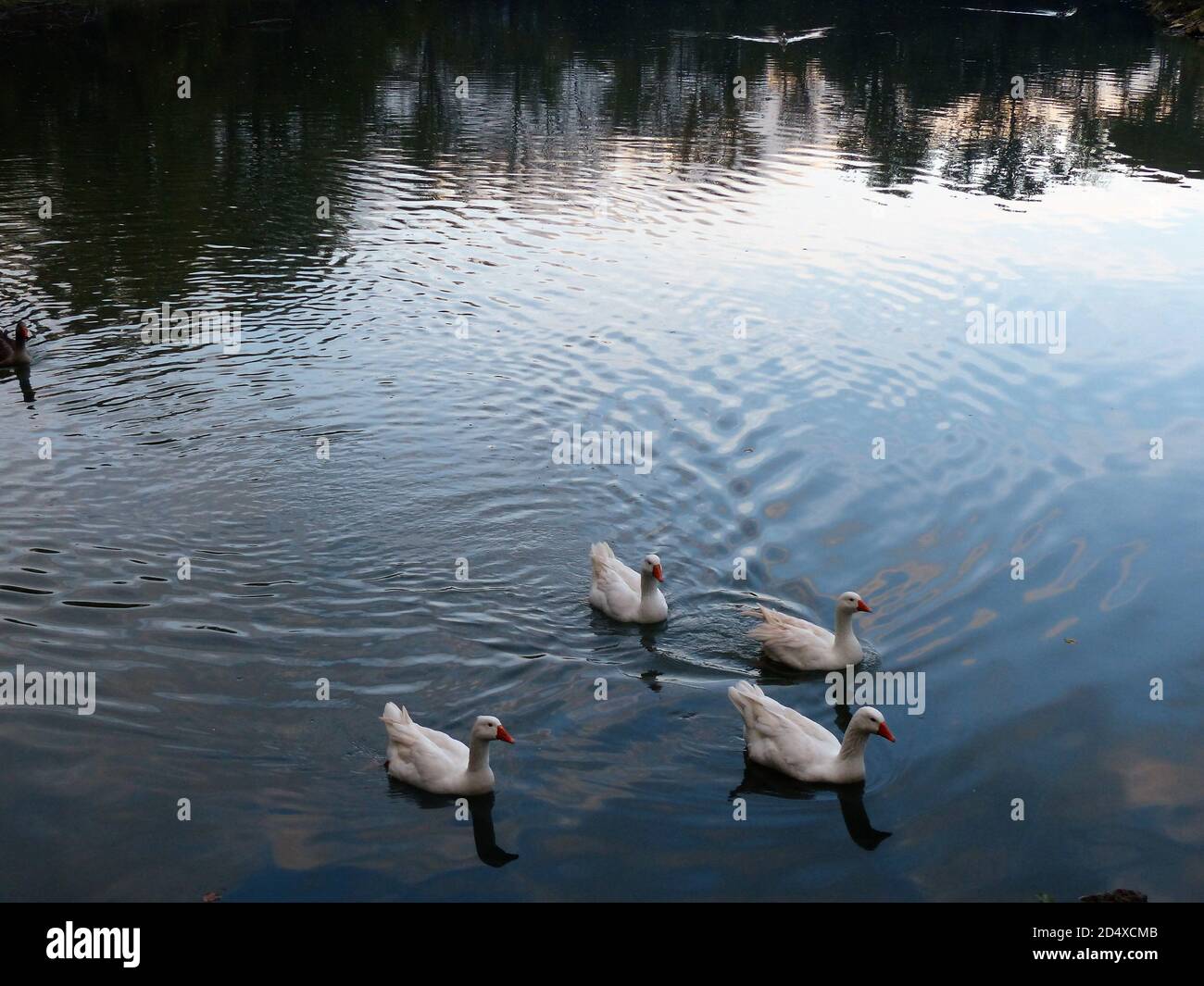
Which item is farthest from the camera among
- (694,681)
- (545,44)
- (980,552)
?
(545,44)

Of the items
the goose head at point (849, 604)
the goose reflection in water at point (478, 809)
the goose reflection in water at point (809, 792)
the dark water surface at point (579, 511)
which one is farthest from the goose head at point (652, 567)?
the goose reflection in water at point (478, 809)

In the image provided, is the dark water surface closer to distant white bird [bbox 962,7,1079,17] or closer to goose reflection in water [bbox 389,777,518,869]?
goose reflection in water [bbox 389,777,518,869]

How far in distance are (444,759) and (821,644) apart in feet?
13.2

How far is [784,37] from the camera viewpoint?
228 feet

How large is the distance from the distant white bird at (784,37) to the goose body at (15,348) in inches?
2114

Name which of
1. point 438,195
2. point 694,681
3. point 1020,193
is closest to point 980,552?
point 694,681

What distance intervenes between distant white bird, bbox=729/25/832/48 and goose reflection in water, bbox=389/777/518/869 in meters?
62.0

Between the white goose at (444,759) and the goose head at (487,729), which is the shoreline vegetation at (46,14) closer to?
the white goose at (444,759)

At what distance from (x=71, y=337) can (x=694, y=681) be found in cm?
1389

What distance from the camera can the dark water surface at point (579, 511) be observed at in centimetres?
985

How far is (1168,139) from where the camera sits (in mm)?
41875

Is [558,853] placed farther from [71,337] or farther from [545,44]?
[545,44]

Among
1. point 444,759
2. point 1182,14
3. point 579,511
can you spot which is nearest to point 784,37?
point 1182,14

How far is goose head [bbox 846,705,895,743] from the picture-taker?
33.2 feet
